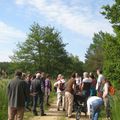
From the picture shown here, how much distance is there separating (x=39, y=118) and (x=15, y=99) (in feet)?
17.0

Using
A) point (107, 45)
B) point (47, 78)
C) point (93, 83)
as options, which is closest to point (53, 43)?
point (107, 45)

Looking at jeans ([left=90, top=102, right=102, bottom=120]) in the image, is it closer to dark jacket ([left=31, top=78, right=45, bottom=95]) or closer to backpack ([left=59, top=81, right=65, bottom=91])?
dark jacket ([left=31, top=78, right=45, bottom=95])

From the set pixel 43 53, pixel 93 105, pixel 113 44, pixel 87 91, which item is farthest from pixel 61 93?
pixel 43 53

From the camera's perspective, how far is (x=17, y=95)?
45.5 feet

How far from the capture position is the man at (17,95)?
13.9 meters

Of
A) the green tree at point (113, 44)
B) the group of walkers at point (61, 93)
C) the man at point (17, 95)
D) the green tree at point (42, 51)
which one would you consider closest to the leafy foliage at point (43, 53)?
the green tree at point (42, 51)

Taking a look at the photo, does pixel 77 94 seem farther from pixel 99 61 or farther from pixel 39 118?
pixel 99 61

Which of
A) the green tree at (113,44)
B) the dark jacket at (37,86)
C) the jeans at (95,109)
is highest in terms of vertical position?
the green tree at (113,44)

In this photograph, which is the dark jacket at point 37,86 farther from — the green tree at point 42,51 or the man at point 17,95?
the green tree at point 42,51

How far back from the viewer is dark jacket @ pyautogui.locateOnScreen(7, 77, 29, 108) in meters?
13.9

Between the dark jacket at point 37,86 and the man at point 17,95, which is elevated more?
the dark jacket at point 37,86

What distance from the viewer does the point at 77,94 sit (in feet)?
62.8

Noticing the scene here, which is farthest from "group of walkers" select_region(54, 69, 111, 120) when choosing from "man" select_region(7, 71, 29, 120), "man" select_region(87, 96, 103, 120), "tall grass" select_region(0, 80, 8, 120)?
"man" select_region(7, 71, 29, 120)

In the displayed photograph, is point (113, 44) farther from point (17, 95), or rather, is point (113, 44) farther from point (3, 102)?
point (17, 95)
